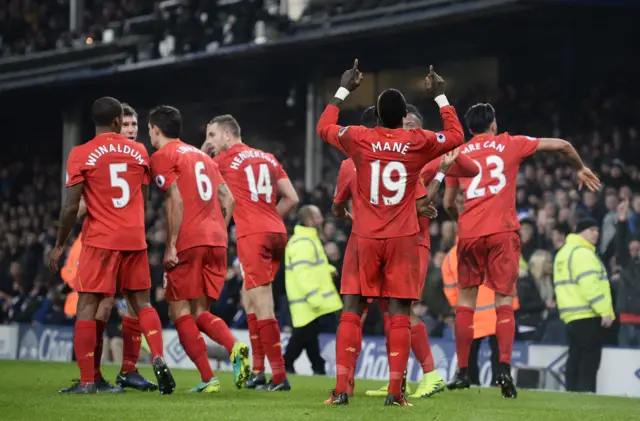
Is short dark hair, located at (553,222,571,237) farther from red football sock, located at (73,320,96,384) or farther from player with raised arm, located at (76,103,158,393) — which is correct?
red football sock, located at (73,320,96,384)

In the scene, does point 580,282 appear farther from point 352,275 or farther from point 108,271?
point 108,271

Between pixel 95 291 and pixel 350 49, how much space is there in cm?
1620

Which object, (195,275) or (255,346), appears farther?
(255,346)

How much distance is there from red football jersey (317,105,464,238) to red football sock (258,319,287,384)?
2.41 meters

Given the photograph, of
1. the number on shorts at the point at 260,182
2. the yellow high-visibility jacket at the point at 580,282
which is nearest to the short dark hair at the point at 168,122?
the number on shorts at the point at 260,182

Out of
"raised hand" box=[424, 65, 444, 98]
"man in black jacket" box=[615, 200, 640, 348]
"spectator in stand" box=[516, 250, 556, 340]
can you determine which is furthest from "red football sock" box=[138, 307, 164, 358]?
"man in black jacket" box=[615, 200, 640, 348]

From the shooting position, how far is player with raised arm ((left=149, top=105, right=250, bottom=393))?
10.6 meters

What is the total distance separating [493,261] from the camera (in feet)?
37.0

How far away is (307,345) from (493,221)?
18.6ft

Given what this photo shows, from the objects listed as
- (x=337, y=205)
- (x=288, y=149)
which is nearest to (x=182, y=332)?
(x=337, y=205)

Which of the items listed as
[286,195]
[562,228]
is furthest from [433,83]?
[562,228]

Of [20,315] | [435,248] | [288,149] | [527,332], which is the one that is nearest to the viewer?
[527,332]

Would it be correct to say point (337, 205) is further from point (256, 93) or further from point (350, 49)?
point (256, 93)

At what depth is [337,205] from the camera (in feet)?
34.6
